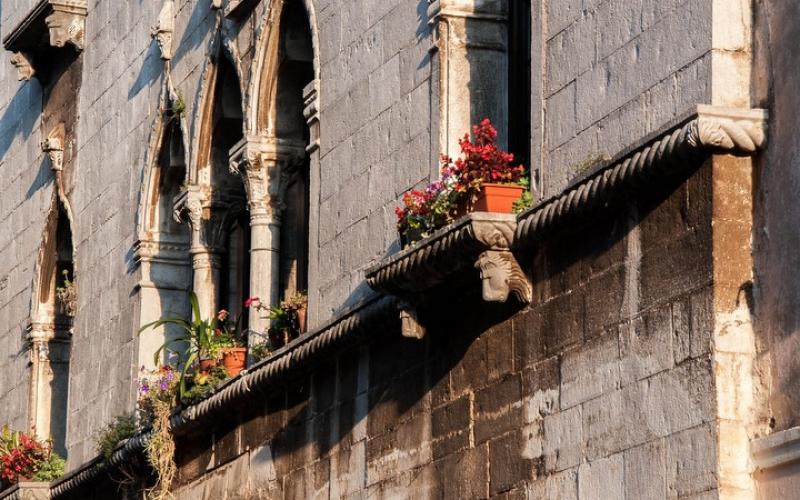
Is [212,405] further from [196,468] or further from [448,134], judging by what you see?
[448,134]

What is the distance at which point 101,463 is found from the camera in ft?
55.9

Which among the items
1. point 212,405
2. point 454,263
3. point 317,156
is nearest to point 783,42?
point 454,263

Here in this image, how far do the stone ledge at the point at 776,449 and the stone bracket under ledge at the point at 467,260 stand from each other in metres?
2.09

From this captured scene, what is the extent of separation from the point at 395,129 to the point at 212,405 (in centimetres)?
291

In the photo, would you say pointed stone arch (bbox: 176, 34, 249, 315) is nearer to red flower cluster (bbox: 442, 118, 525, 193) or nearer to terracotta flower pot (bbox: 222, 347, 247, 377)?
terracotta flower pot (bbox: 222, 347, 247, 377)

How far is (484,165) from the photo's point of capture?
36.7 ft

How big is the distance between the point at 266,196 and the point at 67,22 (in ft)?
16.9

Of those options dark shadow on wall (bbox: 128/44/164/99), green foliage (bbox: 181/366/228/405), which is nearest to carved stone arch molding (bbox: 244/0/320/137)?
green foliage (bbox: 181/366/228/405)

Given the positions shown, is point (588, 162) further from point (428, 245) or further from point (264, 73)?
point (264, 73)

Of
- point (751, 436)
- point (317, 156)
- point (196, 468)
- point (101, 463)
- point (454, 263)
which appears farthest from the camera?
point (101, 463)

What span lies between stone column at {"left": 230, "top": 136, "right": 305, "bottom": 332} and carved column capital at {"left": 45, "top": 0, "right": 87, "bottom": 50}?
4813mm

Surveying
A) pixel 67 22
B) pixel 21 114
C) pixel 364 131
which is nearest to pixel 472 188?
pixel 364 131

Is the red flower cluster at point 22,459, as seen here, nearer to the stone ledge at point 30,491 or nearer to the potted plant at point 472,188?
the stone ledge at point 30,491

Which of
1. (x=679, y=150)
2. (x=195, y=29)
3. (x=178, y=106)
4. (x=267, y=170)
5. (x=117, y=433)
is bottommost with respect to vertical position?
(x=679, y=150)
